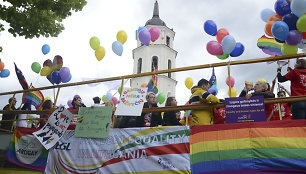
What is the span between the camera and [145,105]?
5312 millimetres

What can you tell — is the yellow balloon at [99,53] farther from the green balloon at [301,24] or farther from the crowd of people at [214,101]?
the green balloon at [301,24]

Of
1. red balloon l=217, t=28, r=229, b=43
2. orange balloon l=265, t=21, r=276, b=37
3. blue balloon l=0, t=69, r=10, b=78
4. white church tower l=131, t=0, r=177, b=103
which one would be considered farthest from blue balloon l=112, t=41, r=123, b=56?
white church tower l=131, t=0, r=177, b=103

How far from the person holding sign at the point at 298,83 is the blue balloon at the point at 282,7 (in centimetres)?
137

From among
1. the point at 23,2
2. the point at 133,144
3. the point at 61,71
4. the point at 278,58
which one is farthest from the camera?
the point at 23,2

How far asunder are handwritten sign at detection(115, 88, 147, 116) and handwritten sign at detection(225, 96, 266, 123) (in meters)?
1.71

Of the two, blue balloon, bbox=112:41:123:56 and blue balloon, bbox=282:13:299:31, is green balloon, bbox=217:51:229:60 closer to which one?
blue balloon, bbox=282:13:299:31

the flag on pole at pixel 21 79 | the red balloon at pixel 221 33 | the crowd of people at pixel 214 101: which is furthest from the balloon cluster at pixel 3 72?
the red balloon at pixel 221 33

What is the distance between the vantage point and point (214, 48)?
6.36 metres

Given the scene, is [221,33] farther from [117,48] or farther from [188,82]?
[188,82]

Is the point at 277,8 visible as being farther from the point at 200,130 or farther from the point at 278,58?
the point at 200,130

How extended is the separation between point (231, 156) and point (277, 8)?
351 cm

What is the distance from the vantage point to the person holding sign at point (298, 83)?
3.77m

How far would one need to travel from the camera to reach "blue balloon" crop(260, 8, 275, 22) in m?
5.87

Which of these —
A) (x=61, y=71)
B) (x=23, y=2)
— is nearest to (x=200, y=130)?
(x=61, y=71)
